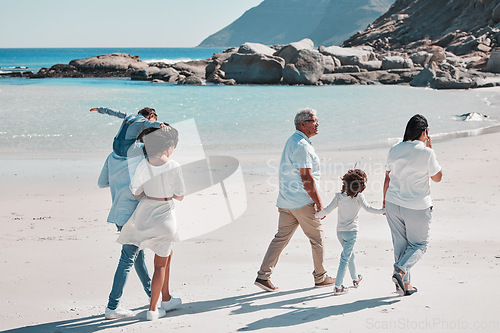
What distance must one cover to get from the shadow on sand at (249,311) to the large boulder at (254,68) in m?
35.9

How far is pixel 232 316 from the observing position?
4.39m

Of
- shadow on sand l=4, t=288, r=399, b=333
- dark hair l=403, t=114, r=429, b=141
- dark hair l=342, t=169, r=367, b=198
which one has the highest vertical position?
dark hair l=403, t=114, r=429, b=141

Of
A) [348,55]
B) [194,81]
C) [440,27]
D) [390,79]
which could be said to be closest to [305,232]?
[390,79]

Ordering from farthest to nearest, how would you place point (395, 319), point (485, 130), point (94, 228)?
point (485, 130)
point (94, 228)
point (395, 319)

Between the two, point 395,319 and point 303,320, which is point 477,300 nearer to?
point 395,319

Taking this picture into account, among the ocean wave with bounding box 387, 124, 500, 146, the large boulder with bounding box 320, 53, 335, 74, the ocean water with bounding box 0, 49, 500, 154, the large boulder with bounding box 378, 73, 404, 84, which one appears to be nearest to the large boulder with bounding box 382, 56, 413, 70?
the large boulder with bounding box 378, 73, 404, 84

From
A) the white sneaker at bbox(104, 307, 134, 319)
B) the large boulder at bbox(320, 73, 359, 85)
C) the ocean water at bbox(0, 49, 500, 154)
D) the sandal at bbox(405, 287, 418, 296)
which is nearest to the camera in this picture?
the white sneaker at bbox(104, 307, 134, 319)

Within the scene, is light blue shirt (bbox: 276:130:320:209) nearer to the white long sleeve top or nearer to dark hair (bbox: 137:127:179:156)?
the white long sleeve top

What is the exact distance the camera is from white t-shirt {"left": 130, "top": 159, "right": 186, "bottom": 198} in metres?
4.08

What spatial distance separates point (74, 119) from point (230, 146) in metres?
8.65

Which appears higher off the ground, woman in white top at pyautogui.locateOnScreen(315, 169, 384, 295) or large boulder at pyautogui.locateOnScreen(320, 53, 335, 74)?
large boulder at pyautogui.locateOnScreen(320, 53, 335, 74)

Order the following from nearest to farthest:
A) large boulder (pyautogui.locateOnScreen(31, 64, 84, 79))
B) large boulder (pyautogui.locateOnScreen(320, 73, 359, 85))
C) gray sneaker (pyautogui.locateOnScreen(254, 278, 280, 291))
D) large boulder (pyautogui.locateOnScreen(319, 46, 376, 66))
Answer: gray sneaker (pyautogui.locateOnScreen(254, 278, 280, 291))
large boulder (pyautogui.locateOnScreen(320, 73, 359, 85))
large boulder (pyautogui.locateOnScreen(319, 46, 376, 66))
large boulder (pyautogui.locateOnScreen(31, 64, 84, 79))

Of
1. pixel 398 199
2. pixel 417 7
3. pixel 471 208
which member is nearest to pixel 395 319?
pixel 398 199

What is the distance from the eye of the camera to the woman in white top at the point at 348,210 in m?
4.73
